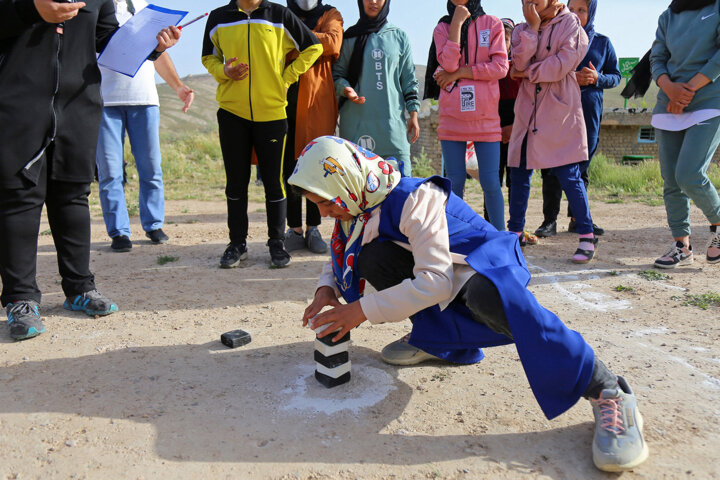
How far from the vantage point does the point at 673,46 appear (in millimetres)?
4281

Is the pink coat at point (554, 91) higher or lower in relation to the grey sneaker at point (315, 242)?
higher

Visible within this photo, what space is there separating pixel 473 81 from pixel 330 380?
2.94 m

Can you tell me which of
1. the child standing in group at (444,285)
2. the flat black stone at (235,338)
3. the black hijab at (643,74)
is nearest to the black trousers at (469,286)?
the child standing in group at (444,285)

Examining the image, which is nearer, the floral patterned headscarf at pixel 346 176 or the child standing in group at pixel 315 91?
the floral patterned headscarf at pixel 346 176

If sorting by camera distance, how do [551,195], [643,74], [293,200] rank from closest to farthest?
[643,74] → [293,200] → [551,195]

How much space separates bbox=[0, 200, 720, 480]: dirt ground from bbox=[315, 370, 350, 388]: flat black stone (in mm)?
33

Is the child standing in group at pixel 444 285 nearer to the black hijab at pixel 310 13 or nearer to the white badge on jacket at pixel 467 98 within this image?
the white badge on jacket at pixel 467 98

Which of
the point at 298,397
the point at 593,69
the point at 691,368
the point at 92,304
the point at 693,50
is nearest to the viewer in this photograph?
the point at 298,397

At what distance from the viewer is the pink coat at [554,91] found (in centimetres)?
463

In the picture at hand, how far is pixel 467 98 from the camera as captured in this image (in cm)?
465

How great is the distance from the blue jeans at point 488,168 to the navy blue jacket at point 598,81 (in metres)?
1.24

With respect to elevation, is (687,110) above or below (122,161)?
above

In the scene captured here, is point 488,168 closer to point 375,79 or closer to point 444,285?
point 375,79

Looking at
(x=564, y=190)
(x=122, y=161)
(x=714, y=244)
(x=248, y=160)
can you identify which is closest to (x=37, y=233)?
(x=248, y=160)
